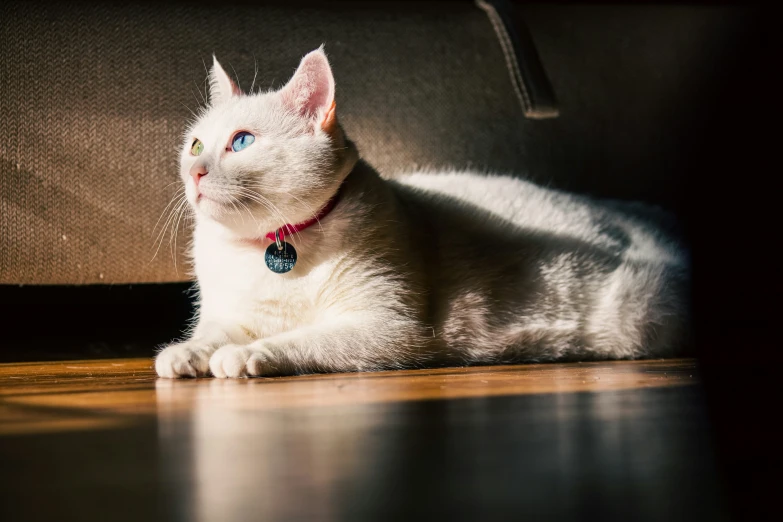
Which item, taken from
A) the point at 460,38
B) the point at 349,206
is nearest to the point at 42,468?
the point at 349,206

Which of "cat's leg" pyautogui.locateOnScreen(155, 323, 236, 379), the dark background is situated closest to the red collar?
"cat's leg" pyautogui.locateOnScreen(155, 323, 236, 379)

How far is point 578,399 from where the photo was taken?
124 centimetres

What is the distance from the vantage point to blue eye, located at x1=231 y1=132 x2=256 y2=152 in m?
1.74

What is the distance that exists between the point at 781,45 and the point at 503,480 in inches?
110

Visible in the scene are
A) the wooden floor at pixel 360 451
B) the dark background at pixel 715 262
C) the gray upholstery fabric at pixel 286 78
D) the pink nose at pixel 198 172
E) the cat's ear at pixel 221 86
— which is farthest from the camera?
the gray upholstery fabric at pixel 286 78

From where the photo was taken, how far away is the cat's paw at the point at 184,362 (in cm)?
162

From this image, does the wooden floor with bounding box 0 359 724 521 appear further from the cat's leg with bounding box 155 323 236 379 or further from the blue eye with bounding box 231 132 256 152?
the blue eye with bounding box 231 132 256 152

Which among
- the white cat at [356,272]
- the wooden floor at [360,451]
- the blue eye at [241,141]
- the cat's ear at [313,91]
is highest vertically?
the cat's ear at [313,91]

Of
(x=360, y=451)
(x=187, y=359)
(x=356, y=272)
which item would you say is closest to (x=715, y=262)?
(x=356, y=272)

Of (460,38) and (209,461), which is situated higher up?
(460,38)

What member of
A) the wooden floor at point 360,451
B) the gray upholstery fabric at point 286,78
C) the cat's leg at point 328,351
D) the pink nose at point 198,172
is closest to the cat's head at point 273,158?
the pink nose at point 198,172

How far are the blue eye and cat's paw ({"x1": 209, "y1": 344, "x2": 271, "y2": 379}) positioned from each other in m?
0.42

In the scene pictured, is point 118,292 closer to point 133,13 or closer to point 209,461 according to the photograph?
point 133,13

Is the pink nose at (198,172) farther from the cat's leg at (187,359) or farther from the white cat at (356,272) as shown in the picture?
the cat's leg at (187,359)
